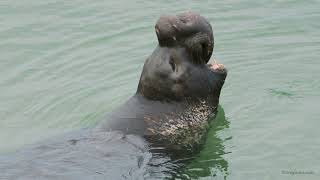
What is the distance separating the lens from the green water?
8297 millimetres

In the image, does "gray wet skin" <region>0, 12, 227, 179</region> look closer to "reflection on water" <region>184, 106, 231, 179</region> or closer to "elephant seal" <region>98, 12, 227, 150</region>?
"elephant seal" <region>98, 12, 227, 150</region>

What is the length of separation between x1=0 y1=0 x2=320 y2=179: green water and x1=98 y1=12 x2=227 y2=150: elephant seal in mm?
386

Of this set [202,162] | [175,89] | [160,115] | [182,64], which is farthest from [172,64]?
[202,162]

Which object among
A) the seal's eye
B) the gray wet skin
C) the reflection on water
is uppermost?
the seal's eye

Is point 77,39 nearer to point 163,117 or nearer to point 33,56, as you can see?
point 33,56

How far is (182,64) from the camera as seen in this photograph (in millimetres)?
7508

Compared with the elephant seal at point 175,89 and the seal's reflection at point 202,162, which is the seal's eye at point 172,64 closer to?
the elephant seal at point 175,89

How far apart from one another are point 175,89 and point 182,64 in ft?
0.80

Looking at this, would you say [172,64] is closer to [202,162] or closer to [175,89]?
[175,89]

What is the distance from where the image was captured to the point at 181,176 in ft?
24.3

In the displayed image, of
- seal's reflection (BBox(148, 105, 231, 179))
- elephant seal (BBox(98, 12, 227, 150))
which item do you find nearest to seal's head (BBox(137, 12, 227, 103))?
elephant seal (BBox(98, 12, 227, 150))

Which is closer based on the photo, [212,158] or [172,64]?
[172,64]

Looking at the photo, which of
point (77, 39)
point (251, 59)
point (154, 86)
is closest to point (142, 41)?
point (77, 39)

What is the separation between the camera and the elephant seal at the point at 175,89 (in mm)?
7383
